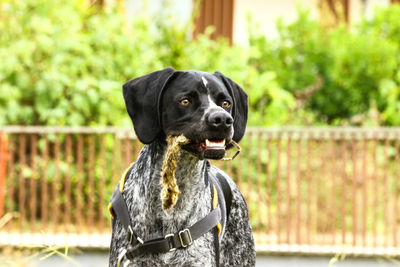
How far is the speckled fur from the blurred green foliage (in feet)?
17.0

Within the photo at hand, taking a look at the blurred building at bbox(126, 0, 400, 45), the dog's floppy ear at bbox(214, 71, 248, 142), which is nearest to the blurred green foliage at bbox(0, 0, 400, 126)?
the blurred building at bbox(126, 0, 400, 45)

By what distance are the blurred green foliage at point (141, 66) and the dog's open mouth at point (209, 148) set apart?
17.9 feet

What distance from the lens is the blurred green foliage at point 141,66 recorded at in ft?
27.7

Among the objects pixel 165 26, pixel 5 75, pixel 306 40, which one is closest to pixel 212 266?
pixel 5 75

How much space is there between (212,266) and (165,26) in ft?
21.9

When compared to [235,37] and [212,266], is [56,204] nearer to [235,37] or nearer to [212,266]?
[212,266]

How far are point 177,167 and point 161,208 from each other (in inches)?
8.7

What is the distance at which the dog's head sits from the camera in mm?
2930

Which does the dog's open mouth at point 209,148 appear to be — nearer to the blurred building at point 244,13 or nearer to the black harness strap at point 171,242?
the black harness strap at point 171,242

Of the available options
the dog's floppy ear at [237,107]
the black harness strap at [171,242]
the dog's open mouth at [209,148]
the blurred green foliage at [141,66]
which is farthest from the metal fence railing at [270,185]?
the dog's open mouth at [209,148]

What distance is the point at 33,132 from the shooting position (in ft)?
25.2

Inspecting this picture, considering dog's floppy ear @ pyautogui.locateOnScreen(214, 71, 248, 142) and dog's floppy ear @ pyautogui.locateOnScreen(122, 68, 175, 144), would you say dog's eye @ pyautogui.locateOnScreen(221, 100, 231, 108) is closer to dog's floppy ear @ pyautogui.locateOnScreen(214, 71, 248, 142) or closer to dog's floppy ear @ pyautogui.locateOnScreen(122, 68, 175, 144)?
dog's floppy ear @ pyautogui.locateOnScreen(214, 71, 248, 142)

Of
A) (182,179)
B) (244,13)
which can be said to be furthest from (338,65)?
(182,179)

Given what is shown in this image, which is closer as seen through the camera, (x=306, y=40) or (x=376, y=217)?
(x=376, y=217)
